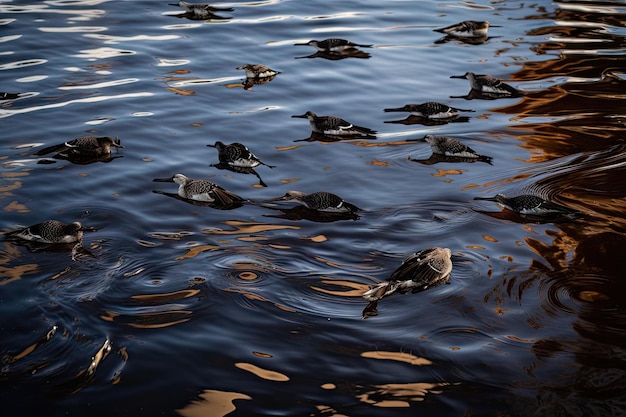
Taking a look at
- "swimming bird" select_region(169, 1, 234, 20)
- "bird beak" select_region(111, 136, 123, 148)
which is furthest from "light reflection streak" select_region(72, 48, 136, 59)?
"bird beak" select_region(111, 136, 123, 148)

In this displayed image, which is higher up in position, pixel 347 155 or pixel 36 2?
pixel 36 2

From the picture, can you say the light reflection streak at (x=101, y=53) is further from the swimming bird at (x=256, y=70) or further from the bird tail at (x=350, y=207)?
the bird tail at (x=350, y=207)

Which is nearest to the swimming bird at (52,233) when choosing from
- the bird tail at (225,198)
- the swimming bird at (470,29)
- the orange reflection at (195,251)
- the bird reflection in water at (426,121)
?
the orange reflection at (195,251)

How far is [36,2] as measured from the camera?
18750mm

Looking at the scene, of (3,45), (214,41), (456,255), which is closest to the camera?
(456,255)

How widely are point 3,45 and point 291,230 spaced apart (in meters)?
9.26

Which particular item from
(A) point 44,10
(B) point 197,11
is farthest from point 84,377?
(A) point 44,10

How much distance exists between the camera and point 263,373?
6.48 m

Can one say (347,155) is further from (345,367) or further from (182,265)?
(345,367)

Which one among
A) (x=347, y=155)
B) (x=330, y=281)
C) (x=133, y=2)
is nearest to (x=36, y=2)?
(x=133, y=2)

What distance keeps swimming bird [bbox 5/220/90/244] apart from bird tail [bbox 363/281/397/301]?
9.95ft

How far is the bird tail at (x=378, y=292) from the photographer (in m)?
7.55

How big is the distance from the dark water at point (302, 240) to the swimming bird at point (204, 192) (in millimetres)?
156

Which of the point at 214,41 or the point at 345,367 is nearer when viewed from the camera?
the point at 345,367
